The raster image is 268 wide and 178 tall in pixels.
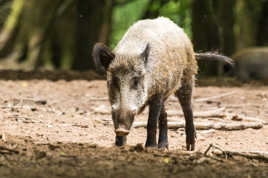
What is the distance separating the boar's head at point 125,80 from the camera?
504 centimetres

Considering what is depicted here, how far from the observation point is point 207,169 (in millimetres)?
4262

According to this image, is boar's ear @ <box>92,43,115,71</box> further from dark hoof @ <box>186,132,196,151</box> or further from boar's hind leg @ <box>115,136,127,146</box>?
dark hoof @ <box>186,132,196,151</box>

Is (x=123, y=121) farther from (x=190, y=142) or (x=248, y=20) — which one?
(x=248, y=20)

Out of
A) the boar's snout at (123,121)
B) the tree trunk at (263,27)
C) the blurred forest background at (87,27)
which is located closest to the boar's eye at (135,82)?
the boar's snout at (123,121)

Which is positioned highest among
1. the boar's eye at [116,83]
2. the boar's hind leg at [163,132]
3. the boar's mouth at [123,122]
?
the boar's eye at [116,83]

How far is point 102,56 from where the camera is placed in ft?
17.1

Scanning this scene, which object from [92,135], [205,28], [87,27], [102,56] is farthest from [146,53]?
[87,27]

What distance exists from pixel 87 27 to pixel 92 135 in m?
9.26

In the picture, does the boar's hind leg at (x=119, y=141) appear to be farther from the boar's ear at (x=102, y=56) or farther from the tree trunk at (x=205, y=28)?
the tree trunk at (x=205, y=28)

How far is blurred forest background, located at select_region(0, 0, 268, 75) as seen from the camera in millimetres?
13516

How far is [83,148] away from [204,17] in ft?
29.1

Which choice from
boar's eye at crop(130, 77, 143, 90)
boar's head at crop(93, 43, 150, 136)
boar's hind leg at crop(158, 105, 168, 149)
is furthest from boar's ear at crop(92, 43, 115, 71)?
boar's hind leg at crop(158, 105, 168, 149)

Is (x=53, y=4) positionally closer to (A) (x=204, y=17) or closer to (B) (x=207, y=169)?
(A) (x=204, y=17)

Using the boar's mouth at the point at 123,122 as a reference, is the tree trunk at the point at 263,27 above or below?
above
